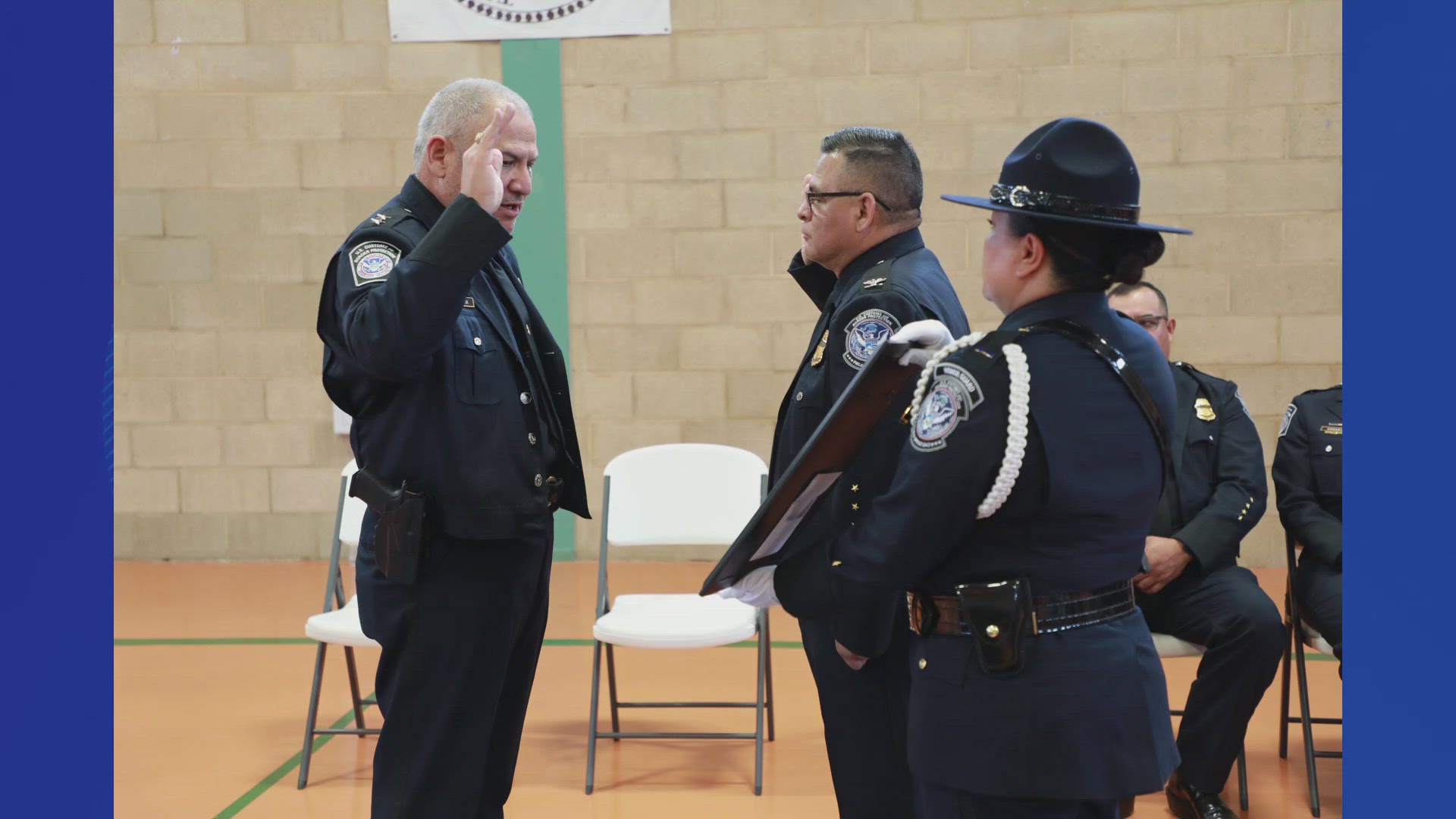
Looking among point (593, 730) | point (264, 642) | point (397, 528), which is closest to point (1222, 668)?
point (593, 730)

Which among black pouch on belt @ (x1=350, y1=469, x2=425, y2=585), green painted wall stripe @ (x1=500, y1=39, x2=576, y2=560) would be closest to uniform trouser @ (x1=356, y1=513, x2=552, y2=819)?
black pouch on belt @ (x1=350, y1=469, x2=425, y2=585)

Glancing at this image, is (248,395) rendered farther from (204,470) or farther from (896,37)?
(896,37)

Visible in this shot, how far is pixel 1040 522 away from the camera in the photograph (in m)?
1.52

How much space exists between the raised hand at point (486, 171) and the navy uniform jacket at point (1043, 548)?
848 mm

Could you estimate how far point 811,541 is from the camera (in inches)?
82.0

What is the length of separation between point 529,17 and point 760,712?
3.85 m

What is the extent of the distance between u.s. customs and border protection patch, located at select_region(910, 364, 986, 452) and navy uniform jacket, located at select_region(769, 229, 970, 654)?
39 centimetres

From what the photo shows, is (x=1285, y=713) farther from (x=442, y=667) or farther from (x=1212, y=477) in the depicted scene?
(x=442, y=667)

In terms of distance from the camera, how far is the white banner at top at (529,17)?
5.95m

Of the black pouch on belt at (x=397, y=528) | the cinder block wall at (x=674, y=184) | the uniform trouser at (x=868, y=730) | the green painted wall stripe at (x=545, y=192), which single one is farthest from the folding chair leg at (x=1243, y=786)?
the green painted wall stripe at (x=545, y=192)

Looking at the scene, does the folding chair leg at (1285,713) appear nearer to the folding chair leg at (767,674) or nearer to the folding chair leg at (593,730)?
the folding chair leg at (767,674)

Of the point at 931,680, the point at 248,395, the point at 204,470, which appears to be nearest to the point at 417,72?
the point at 248,395

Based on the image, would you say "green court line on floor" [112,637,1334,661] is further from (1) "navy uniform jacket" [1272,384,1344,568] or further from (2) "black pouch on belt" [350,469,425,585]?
(2) "black pouch on belt" [350,469,425,585]

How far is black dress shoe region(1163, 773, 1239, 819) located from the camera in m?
3.07
